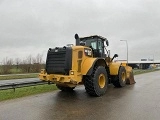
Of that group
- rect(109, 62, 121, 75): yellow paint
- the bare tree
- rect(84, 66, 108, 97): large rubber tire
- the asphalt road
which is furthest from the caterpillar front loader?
the bare tree

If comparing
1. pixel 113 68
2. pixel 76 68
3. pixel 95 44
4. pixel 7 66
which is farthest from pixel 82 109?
pixel 7 66

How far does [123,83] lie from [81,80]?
16.2 feet

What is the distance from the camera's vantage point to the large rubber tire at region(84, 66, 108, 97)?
34.3 ft

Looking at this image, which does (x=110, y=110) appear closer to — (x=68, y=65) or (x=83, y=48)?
(x=68, y=65)

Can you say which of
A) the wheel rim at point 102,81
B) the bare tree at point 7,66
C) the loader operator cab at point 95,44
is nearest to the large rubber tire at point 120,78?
the loader operator cab at point 95,44

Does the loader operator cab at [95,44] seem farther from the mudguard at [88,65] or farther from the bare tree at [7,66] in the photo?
the bare tree at [7,66]

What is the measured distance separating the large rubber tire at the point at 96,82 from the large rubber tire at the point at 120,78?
250 centimetres

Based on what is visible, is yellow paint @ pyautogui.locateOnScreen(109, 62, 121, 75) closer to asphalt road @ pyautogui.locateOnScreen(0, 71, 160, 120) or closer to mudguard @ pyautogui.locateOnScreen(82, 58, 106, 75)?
mudguard @ pyautogui.locateOnScreen(82, 58, 106, 75)

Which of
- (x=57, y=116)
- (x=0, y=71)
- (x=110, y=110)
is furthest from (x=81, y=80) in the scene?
(x=0, y=71)

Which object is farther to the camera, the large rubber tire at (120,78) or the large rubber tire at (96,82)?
the large rubber tire at (120,78)

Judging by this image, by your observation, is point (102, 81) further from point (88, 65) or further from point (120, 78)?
point (120, 78)

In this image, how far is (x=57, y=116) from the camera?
705 cm

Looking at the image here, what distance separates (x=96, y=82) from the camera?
1063 cm

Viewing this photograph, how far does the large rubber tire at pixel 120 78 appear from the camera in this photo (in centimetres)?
1382
